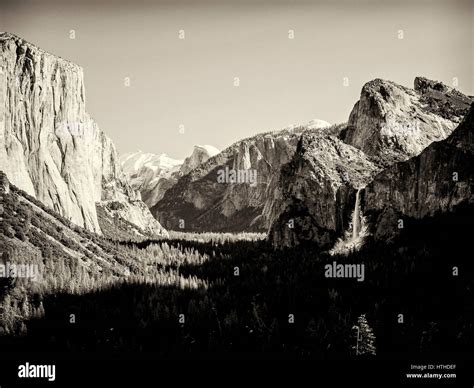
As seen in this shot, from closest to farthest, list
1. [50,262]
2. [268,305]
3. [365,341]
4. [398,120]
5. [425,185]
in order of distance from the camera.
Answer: [365,341] < [268,305] < [50,262] < [425,185] < [398,120]

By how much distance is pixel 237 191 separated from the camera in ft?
608

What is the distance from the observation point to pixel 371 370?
63.4 feet

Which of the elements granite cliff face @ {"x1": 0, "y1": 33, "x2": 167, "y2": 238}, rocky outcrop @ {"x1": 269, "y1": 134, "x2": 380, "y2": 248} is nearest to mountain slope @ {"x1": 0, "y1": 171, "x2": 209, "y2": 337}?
granite cliff face @ {"x1": 0, "y1": 33, "x2": 167, "y2": 238}

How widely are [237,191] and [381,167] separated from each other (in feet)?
355

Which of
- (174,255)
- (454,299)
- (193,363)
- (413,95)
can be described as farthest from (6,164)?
(413,95)

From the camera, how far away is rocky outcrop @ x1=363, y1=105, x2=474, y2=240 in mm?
55656

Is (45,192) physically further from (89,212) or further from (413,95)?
(413,95)

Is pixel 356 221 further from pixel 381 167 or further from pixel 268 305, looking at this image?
pixel 268 305

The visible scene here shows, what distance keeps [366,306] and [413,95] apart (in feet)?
211

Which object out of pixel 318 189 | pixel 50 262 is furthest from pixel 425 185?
pixel 50 262

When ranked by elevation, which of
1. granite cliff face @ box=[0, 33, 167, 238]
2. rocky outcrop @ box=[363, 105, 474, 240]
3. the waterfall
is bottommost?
the waterfall

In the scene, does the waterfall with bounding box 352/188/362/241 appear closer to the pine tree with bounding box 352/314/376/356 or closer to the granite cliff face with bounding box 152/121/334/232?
the pine tree with bounding box 352/314/376/356

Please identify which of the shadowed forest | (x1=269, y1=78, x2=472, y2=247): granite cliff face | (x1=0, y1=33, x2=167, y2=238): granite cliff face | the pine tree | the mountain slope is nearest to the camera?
the pine tree

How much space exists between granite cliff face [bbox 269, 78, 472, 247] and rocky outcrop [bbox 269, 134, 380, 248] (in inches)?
6.6
